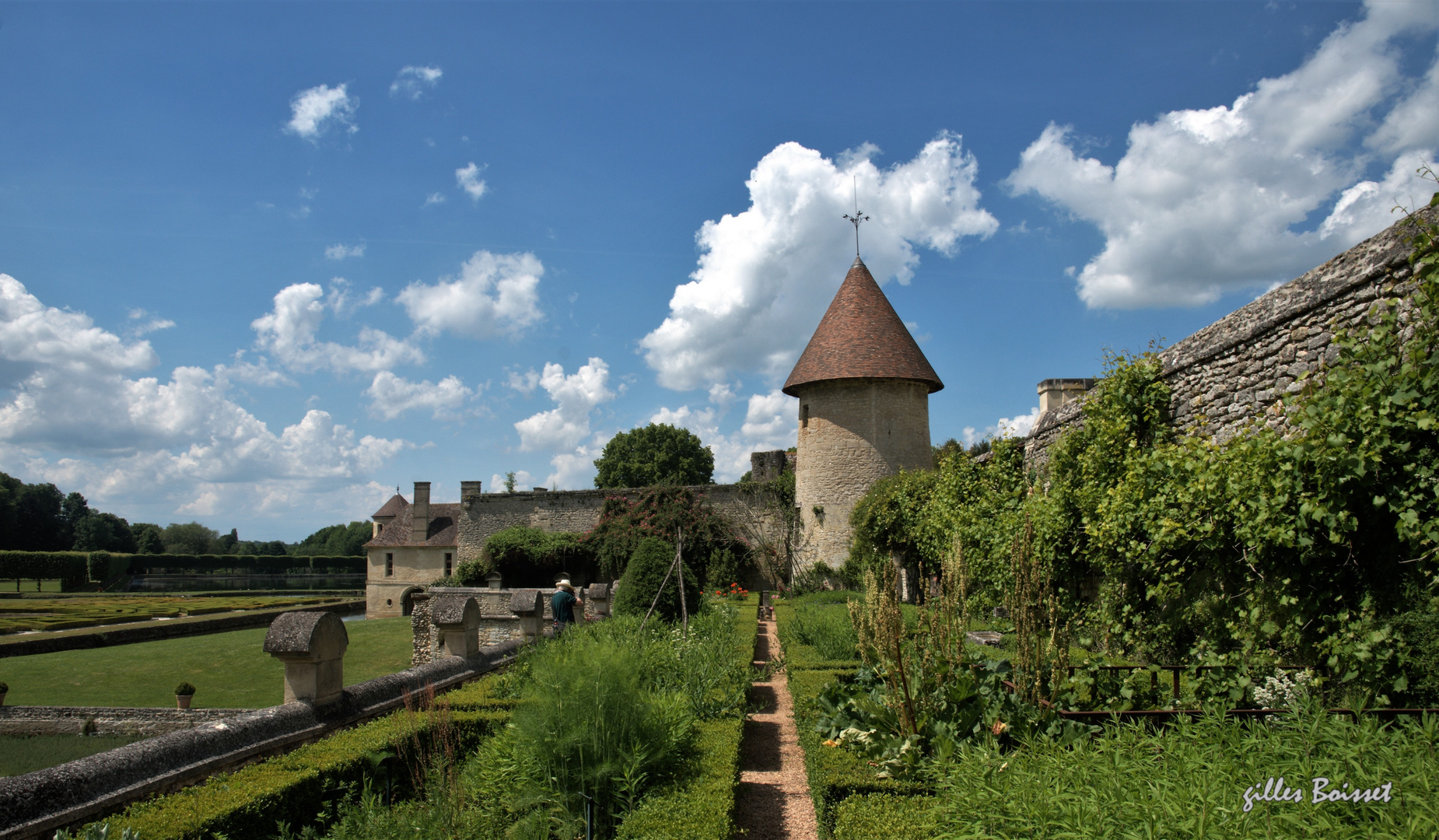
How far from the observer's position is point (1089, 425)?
774 cm

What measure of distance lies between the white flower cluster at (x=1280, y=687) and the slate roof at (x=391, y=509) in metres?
39.6

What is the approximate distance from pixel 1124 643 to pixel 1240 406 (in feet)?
8.93

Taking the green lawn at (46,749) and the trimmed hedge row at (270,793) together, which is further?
the green lawn at (46,749)

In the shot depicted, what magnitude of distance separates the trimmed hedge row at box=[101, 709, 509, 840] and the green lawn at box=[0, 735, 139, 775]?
671cm

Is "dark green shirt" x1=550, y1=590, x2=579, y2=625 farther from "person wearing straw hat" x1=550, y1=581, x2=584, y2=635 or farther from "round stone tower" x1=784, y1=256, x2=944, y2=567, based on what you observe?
"round stone tower" x1=784, y1=256, x2=944, y2=567

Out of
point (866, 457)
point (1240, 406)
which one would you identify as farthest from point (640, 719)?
point (866, 457)

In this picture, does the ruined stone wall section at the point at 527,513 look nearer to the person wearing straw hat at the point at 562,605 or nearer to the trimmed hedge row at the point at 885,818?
the person wearing straw hat at the point at 562,605

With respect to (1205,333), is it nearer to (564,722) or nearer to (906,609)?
(564,722)

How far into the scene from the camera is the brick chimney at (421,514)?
34438 mm

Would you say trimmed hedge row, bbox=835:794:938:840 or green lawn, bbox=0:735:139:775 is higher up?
trimmed hedge row, bbox=835:794:938:840

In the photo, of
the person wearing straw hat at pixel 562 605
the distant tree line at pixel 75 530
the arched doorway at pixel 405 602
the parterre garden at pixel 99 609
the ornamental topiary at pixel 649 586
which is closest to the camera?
the person wearing straw hat at pixel 562 605

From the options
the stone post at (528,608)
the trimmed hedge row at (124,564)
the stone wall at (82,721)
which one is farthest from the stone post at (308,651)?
the trimmed hedge row at (124,564)
